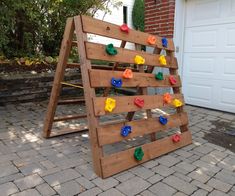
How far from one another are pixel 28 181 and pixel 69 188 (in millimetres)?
403

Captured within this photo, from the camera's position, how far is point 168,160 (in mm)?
3037

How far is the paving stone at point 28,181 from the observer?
2.38m

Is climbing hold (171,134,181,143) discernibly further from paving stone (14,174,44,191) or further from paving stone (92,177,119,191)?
paving stone (14,174,44,191)

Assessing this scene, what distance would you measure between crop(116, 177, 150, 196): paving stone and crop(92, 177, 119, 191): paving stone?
66 mm

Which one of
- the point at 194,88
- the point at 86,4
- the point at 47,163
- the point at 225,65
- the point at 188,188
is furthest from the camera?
the point at 86,4

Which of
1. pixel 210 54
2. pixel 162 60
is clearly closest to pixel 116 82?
pixel 162 60

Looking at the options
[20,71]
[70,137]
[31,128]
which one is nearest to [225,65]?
[70,137]

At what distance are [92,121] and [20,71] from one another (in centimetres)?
372

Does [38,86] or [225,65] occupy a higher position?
[225,65]

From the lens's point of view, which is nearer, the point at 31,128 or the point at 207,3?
the point at 31,128

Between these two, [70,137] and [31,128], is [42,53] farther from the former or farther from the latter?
[70,137]

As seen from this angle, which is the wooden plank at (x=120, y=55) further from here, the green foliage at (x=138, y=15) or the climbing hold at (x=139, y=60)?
the green foliage at (x=138, y=15)

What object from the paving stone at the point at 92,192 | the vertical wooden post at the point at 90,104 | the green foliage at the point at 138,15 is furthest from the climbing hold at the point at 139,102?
the green foliage at the point at 138,15

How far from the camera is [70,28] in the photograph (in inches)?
115
